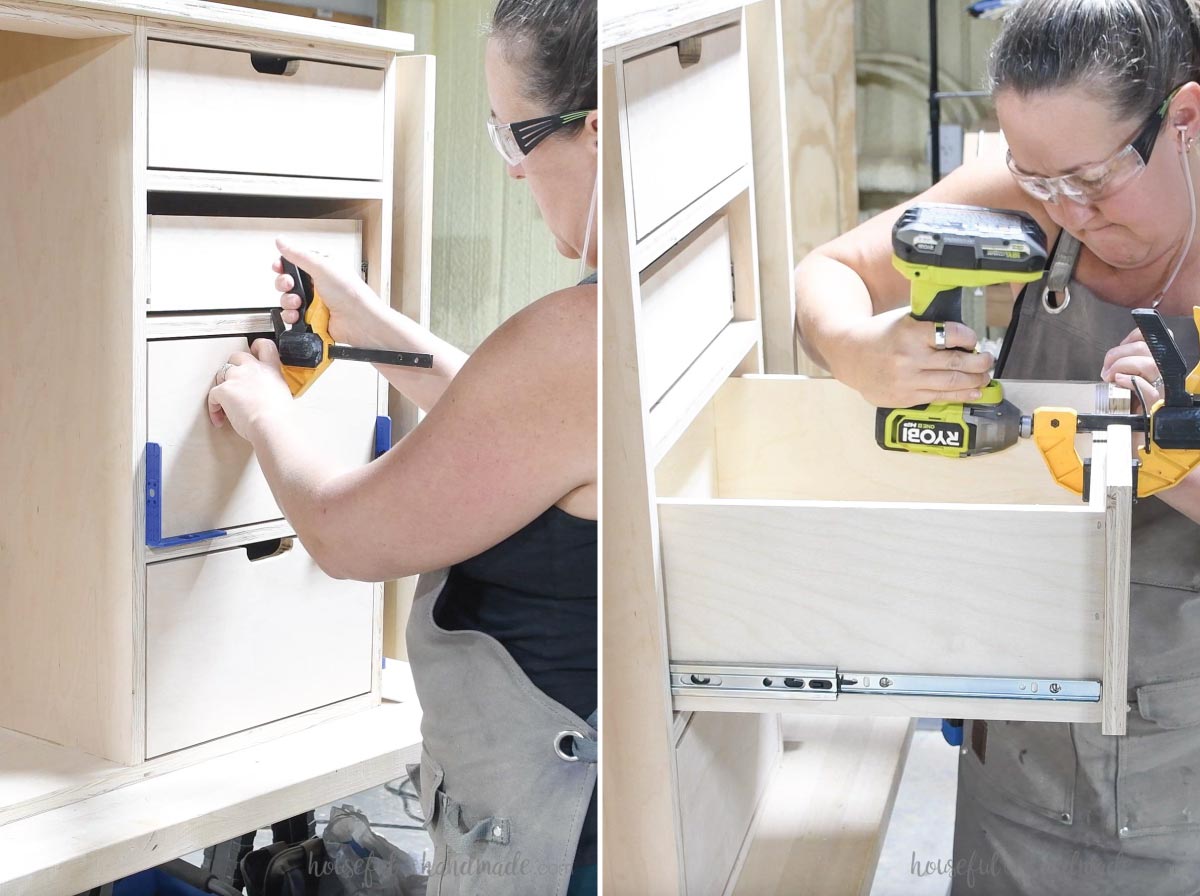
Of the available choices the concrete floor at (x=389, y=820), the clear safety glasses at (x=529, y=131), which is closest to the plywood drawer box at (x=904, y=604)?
the clear safety glasses at (x=529, y=131)

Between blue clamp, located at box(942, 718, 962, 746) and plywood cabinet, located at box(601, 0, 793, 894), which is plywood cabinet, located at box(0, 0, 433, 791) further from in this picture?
blue clamp, located at box(942, 718, 962, 746)

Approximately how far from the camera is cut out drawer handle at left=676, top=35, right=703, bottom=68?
1.19 metres

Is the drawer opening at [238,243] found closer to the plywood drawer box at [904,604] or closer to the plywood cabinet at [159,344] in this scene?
the plywood cabinet at [159,344]

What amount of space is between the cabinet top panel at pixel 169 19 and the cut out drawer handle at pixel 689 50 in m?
0.46

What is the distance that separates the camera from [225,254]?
1436 mm

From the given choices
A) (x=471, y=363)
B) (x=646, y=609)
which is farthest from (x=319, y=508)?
(x=646, y=609)

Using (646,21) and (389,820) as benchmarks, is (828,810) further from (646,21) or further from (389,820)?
(389,820)

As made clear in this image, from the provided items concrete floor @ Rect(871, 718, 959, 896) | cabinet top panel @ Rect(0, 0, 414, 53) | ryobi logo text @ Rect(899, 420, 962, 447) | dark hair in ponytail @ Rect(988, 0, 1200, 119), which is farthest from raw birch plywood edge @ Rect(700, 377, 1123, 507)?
concrete floor @ Rect(871, 718, 959, 896)

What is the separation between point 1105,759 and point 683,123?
797 millimetres

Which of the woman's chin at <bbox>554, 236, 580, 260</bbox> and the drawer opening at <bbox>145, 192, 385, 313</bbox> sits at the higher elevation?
the drawer opening at <bbox>145, 192, 385, 313</bbox>

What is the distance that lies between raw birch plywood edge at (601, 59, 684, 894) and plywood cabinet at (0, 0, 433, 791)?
0.72 meters

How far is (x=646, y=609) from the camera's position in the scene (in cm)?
88

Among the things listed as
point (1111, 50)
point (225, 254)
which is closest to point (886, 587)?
point (1111, 50)

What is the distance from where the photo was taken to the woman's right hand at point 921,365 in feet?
3.51
